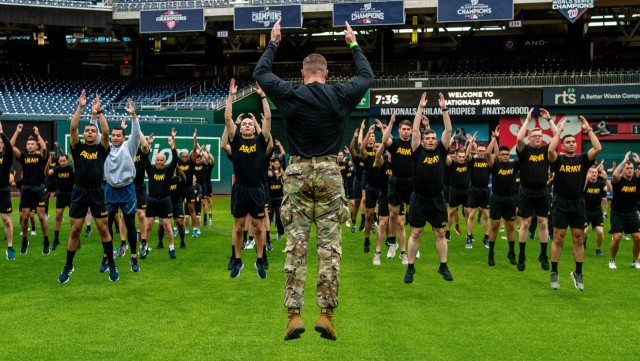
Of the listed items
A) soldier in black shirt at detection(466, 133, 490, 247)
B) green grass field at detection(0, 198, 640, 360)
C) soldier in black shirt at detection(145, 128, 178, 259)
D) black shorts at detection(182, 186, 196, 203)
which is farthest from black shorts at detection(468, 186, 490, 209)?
soldier in black shirt at detection(145, 128, 178, 259)

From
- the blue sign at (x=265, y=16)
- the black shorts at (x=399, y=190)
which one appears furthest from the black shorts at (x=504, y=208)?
the blue sign at (x=265, y=16)

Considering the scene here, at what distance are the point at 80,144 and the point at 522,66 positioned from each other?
3509cm

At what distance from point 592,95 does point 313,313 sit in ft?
98.0

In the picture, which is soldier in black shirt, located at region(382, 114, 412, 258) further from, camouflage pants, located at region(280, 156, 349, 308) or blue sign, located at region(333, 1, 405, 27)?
blue sign, located at region(333, 1, 405, 27)

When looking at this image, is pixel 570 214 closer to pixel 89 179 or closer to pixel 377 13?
pixel 89 179

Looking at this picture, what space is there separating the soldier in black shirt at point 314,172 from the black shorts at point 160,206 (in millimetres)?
9477

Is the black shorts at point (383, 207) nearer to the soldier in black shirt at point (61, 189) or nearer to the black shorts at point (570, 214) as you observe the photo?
the black shorts at point (570, 214)

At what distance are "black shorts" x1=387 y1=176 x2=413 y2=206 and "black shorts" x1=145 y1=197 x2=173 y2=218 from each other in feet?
15.4

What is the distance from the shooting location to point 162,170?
14562mm

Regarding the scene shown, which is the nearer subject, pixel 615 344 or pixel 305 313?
pixel 615 344

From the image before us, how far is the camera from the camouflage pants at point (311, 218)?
219 inches

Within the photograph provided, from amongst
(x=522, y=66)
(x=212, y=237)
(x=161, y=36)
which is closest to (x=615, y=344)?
(x=212, y=237)

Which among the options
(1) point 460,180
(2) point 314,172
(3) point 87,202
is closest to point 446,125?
(2) point 314,172

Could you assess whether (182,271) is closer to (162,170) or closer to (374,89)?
(162,170)
